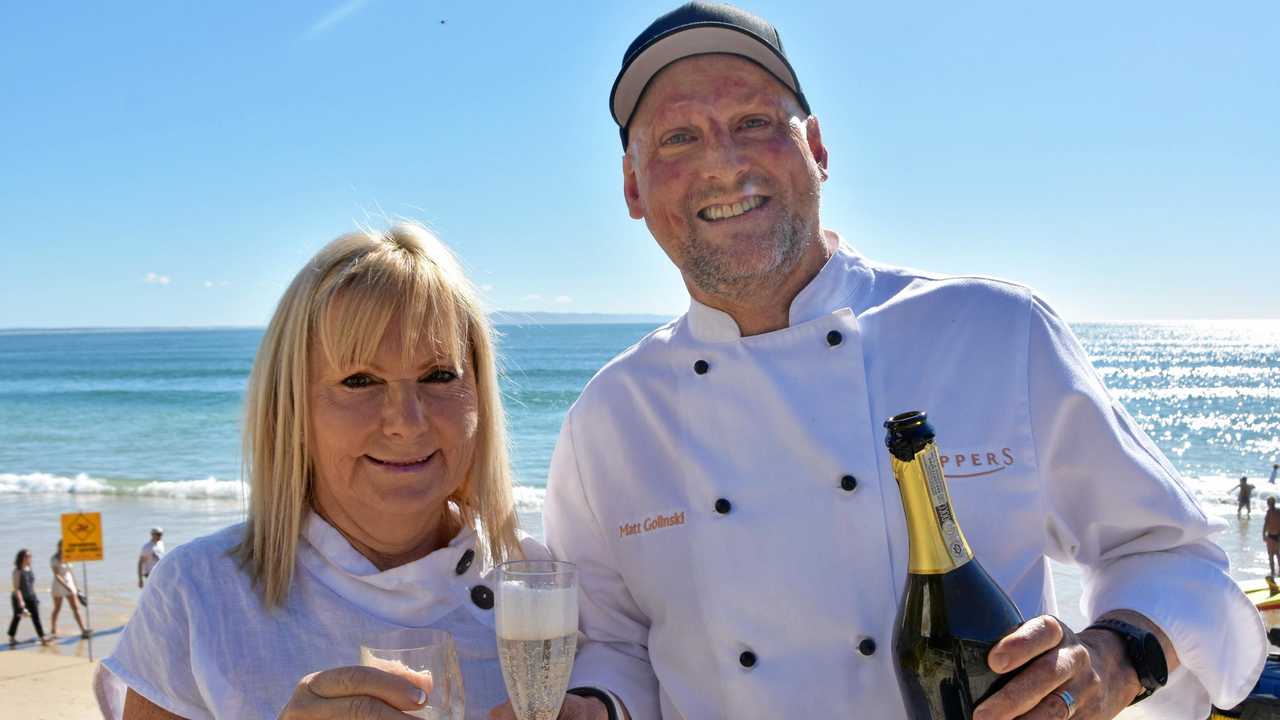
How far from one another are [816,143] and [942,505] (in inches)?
52.7

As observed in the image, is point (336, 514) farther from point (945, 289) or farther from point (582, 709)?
point (945, 289)

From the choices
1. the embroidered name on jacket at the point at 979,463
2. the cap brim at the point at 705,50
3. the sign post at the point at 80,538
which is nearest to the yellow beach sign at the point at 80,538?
the sign post at the point at 80,538

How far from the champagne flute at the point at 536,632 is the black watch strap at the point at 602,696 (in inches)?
18.7

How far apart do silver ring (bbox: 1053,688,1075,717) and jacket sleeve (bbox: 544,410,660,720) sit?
3.43 ft

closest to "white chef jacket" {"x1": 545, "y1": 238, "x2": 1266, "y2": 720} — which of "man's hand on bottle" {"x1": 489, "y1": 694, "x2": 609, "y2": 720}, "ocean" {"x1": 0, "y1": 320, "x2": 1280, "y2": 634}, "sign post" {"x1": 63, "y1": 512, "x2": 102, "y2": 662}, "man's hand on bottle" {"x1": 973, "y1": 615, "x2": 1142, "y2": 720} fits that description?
"man's hand on bottle" {"x1": 489, "y1": 694, "x2": 609, "y2": 720}

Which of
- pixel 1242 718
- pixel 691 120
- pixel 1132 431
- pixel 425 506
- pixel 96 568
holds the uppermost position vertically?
pixel 691 120

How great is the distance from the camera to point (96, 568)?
18.1 m

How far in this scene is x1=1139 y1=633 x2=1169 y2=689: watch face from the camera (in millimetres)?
1895

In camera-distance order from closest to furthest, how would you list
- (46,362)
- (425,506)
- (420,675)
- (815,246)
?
(420,675) < (425,506) < (815,246) < (46,362)

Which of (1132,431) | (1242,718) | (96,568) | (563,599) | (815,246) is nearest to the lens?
(563,599)

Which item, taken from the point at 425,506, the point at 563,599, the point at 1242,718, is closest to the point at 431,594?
the point at 425,506

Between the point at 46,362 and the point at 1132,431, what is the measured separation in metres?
106

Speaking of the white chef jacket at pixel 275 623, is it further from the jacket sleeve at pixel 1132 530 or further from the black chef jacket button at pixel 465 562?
the jacket sleeve at pixel 1132 530

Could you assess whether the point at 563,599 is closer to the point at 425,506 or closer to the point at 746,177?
the point at 425,506
